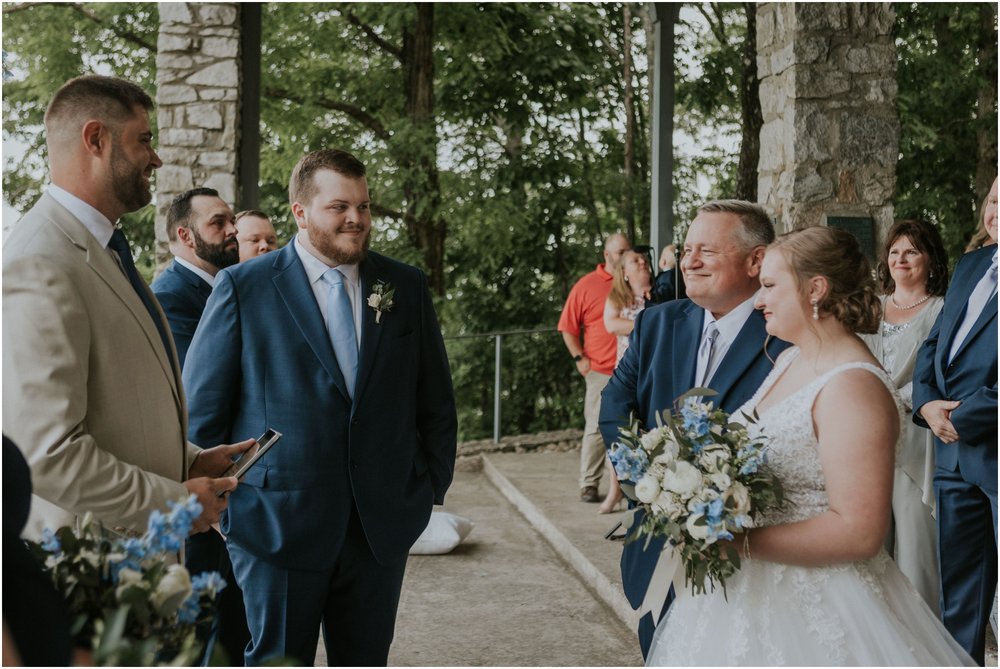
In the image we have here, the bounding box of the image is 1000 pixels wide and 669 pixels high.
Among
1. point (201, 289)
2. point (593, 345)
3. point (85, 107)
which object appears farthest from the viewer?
point (593, 345)

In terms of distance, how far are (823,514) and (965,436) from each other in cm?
180

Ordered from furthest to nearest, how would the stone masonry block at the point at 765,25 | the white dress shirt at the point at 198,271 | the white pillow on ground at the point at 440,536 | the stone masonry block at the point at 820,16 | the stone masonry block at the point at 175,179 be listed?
the stone masonry block at the point at 175,179
the stone masonry block at the point at 765,25
the white pillow on ground at the point at 440,536
the stone masonry block at the point at 820,16
the white dress shirt at the point at 198,271

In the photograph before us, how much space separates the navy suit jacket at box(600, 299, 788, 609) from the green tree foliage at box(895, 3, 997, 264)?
9651 mm

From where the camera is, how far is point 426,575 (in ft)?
18.9

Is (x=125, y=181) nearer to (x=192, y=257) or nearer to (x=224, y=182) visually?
(x=192, y=257)

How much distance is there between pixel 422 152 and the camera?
12.6m

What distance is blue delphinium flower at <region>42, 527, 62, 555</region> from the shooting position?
1430mm

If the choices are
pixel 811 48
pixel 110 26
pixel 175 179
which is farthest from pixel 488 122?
pixel 811 48

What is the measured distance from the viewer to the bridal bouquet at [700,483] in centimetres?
211

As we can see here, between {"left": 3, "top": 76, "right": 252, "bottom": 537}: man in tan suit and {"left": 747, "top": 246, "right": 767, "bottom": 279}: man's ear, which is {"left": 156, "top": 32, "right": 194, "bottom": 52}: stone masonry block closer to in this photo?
{"left": 3, "top": 76, "right": 252, "bottom": 537}: man in tan suit

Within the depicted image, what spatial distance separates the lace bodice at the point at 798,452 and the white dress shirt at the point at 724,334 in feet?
1.90

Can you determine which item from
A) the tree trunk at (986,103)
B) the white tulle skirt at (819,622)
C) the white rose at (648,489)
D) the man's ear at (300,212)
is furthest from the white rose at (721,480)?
the tree trunk at (986,103)

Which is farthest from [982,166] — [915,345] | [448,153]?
[915,345]

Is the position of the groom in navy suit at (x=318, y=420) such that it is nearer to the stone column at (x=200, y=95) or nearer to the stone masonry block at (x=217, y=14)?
the stone column at (x=200, y=95)
